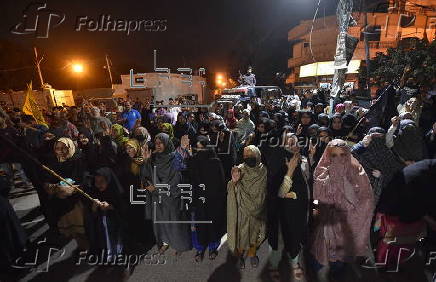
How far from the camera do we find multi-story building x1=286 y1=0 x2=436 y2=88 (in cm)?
2172

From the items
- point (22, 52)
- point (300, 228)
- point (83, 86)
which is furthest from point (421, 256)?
point (83, 86)

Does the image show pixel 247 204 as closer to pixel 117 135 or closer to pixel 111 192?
pixel 111 192

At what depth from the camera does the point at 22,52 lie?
32.4 meters

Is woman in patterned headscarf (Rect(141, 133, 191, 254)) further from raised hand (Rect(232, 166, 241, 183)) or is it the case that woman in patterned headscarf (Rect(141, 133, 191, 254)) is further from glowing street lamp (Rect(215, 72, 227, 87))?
glowing street lamp (Rect(215, 72, 227, 87))

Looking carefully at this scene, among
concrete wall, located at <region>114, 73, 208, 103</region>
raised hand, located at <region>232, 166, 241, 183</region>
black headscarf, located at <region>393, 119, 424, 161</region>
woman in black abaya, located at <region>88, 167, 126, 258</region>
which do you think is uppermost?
concrete wall, located at <region>114, 73, 208, 103</region>

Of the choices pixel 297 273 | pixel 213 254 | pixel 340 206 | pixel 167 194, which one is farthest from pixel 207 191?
pixel 340 206

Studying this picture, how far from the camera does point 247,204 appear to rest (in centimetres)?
346

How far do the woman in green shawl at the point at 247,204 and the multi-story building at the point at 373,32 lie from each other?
684 inches

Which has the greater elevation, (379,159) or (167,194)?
(379,159)

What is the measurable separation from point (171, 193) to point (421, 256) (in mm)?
3479

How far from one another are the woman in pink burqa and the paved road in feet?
1.39

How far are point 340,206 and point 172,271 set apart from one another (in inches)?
89.0

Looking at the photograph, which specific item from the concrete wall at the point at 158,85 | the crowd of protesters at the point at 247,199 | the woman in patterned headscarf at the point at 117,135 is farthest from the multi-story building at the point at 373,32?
the woman in patterned headscarf at the point at 117,135

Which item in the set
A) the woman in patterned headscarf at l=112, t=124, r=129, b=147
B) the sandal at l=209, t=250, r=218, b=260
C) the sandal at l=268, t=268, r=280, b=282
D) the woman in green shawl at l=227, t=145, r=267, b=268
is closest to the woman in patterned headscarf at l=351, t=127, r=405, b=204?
the woman in green shawl at l=227, t=145, r=267, b=268
